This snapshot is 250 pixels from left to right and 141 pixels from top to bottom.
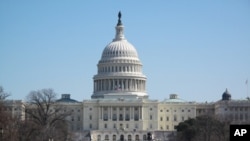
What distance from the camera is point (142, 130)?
16600 cm

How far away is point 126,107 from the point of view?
171 meters

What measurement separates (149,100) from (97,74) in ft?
58.4

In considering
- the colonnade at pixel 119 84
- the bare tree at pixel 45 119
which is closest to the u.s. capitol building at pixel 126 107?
the colonnade at pixel 119 84

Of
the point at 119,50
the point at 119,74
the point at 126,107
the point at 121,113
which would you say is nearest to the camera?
the point at 126,107

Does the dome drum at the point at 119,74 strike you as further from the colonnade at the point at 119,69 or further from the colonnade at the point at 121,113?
the colonnade at the point at 121,113

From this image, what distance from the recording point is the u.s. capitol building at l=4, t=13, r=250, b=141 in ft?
545

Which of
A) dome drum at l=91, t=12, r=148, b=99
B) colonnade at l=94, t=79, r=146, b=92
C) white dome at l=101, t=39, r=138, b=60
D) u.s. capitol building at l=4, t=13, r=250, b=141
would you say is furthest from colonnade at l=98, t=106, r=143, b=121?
white dome at l=101, t=39, r=138, b=60

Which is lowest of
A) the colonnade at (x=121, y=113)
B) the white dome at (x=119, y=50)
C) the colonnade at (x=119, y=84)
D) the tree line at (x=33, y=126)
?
the tree line at (x=33, y=126)

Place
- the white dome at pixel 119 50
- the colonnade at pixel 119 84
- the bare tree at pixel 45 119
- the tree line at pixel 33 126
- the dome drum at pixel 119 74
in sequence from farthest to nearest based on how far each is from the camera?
the white dome at pixel 119 50
the colonnade at pixel 119 84
the dome drum at pixel 119 74
the bare tree at pixel 45 119
the tree line at pixel 33 126

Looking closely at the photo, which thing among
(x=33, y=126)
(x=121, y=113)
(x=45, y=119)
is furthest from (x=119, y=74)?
(x=33, y=126)

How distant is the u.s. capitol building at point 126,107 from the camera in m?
166

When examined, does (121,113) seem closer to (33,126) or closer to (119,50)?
(119,50)

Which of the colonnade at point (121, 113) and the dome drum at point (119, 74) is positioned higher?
the dome drum at point (119, 74)

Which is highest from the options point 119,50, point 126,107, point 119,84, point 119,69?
point 119,50
